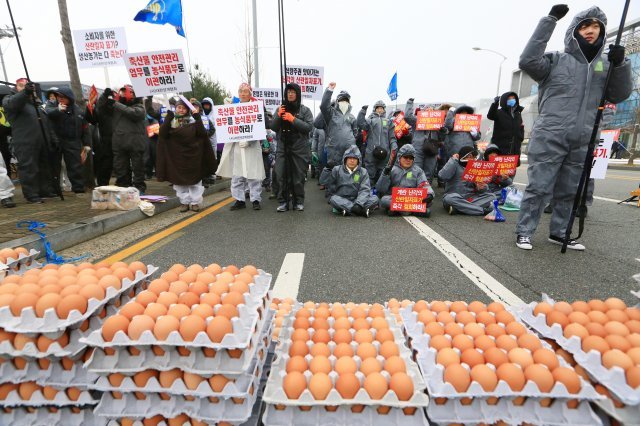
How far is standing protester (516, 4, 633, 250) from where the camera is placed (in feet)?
11.5

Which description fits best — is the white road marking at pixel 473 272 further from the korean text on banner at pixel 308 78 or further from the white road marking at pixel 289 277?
the korean text on banner at pixel 308 78

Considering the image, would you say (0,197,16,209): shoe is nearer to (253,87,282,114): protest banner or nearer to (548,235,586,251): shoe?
(253,87,282,114): protest banner

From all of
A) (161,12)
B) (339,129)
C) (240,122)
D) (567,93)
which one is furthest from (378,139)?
(161,12)

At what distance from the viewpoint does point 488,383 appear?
1145 mm

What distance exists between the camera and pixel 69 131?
668cm

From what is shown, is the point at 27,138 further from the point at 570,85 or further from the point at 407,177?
the point at 570,85

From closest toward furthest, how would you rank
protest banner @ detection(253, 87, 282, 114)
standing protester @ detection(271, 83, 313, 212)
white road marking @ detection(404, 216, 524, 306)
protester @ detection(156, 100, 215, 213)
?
white road marking @ detection(404, 216, 524, 306) < protester @ detection(156, 100, 215, 213) < standing protester @ detection(271, 83, 313, 212) < protest banner @ detection(253, 87, 282, 114)

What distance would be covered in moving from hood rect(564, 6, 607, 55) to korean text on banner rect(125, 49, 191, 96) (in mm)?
6606

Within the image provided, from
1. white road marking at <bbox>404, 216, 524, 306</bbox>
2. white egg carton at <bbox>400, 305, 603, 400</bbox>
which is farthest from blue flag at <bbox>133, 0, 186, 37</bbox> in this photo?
white egg carton at <bbox>400, 305, 603, 400</bbox>

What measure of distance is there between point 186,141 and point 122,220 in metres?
1.85

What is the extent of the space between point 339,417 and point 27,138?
7.46m

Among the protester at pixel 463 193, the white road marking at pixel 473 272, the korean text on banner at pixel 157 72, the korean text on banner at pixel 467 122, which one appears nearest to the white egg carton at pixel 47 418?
the white road marking at pixel 473 272

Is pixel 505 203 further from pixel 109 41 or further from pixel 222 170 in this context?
pixel 109 41

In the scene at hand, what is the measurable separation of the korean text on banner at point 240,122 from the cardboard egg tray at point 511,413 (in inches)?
225
